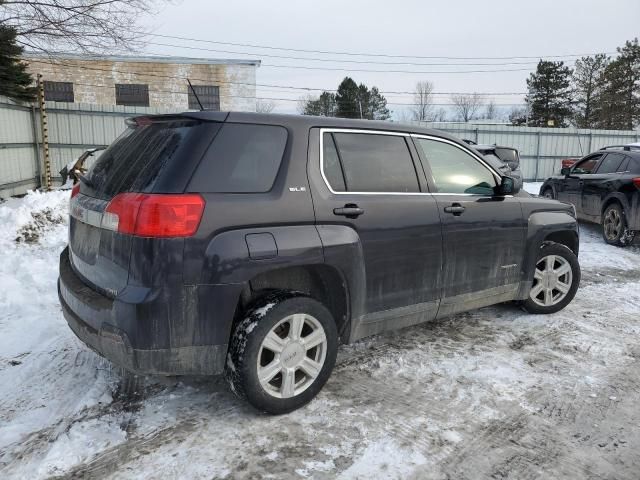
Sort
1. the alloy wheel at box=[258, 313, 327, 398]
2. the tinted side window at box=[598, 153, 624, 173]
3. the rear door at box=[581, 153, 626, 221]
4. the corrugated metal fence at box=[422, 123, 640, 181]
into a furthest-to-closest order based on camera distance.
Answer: the corrugated metal fence at box=[422, 123, 640, 181], the tinted side window at box=[598, 153, 624, 173], the rear door at box=[581, 153, 626, 221], the alloy wheel at box=[258, 313, 327, 398]

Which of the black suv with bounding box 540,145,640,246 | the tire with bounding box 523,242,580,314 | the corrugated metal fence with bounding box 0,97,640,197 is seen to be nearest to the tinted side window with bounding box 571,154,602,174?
the black suv with bounding box 540,145,640,246

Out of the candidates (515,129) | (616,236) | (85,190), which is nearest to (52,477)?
(85,190)

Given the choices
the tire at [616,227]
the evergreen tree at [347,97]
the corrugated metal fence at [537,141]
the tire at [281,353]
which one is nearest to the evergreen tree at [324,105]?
the evergreen tree at [347,97]

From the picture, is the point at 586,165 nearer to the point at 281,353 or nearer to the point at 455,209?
the point at 455,209

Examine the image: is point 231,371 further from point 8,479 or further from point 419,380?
point 419,380

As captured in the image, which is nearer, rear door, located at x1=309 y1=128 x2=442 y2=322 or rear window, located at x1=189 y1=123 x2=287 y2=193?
rear window, located at x1=189 y1=123 x2=287 y2=193

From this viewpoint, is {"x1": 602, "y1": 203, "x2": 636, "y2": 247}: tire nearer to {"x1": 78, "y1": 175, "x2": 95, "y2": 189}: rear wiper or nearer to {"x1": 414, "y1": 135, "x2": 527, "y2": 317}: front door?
{"x1": 414, "y1": 135, "x2": 527, "y2": 317}: front door

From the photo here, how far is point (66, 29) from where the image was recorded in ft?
39.1

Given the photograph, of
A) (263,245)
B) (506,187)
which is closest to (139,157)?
(263,245)

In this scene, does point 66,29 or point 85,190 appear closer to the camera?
point 85,190

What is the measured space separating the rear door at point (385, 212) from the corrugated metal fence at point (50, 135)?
A: 1054 centimetres

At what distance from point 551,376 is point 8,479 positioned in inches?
134

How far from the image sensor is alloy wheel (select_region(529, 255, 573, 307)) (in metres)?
4.95

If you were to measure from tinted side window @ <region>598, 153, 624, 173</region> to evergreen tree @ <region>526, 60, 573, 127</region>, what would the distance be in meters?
44.0
